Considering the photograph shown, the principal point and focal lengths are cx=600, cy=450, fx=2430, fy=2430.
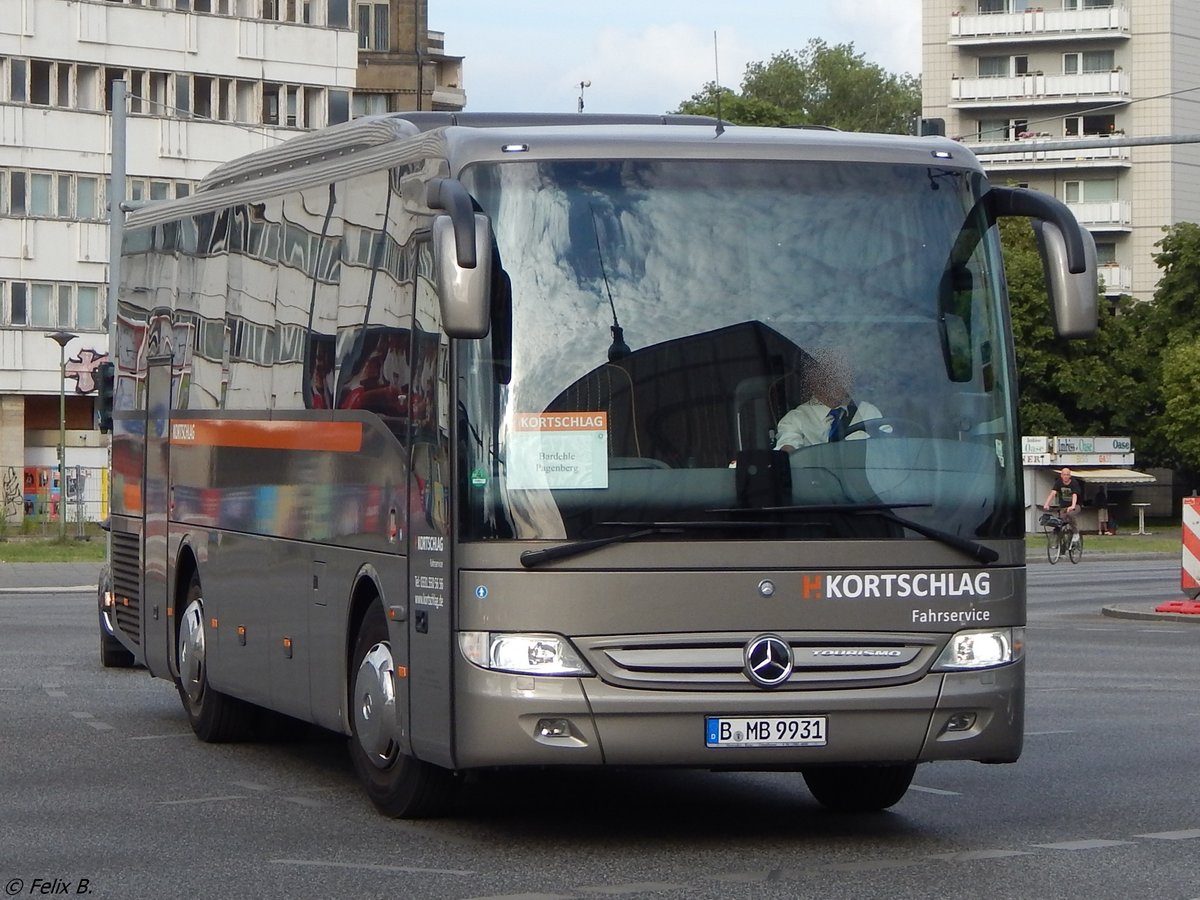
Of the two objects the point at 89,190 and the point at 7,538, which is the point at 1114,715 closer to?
the point at 7,538

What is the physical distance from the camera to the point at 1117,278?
325ft

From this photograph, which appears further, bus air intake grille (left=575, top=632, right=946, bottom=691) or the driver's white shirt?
the driver's white shirt

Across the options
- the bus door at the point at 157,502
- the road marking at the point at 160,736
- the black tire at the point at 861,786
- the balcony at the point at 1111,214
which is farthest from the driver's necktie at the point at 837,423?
the balcony at the point at 1111,214

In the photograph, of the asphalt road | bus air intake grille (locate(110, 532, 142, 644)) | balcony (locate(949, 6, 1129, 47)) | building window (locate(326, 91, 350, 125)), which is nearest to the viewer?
the asphalt road

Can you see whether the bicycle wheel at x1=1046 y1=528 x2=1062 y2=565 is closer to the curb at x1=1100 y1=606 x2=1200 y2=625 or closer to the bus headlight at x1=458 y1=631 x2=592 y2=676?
the curb at x1=1100 y1=606 x2=1200 y2=625

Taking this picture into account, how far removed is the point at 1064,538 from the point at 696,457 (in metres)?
40.3

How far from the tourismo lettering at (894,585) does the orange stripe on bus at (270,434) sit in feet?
8.45

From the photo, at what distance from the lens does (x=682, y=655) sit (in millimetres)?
9812

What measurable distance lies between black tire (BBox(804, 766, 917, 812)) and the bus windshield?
157cm

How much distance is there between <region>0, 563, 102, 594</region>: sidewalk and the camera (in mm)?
34656

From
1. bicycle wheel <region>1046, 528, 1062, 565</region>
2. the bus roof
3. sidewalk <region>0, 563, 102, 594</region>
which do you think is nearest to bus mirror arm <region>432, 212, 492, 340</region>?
the bus roof

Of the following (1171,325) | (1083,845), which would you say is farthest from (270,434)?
(1171,325)

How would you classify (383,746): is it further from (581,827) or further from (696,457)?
(696,457)

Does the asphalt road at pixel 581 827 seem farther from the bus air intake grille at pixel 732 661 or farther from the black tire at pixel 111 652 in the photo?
the black tire at pixel 111 652
